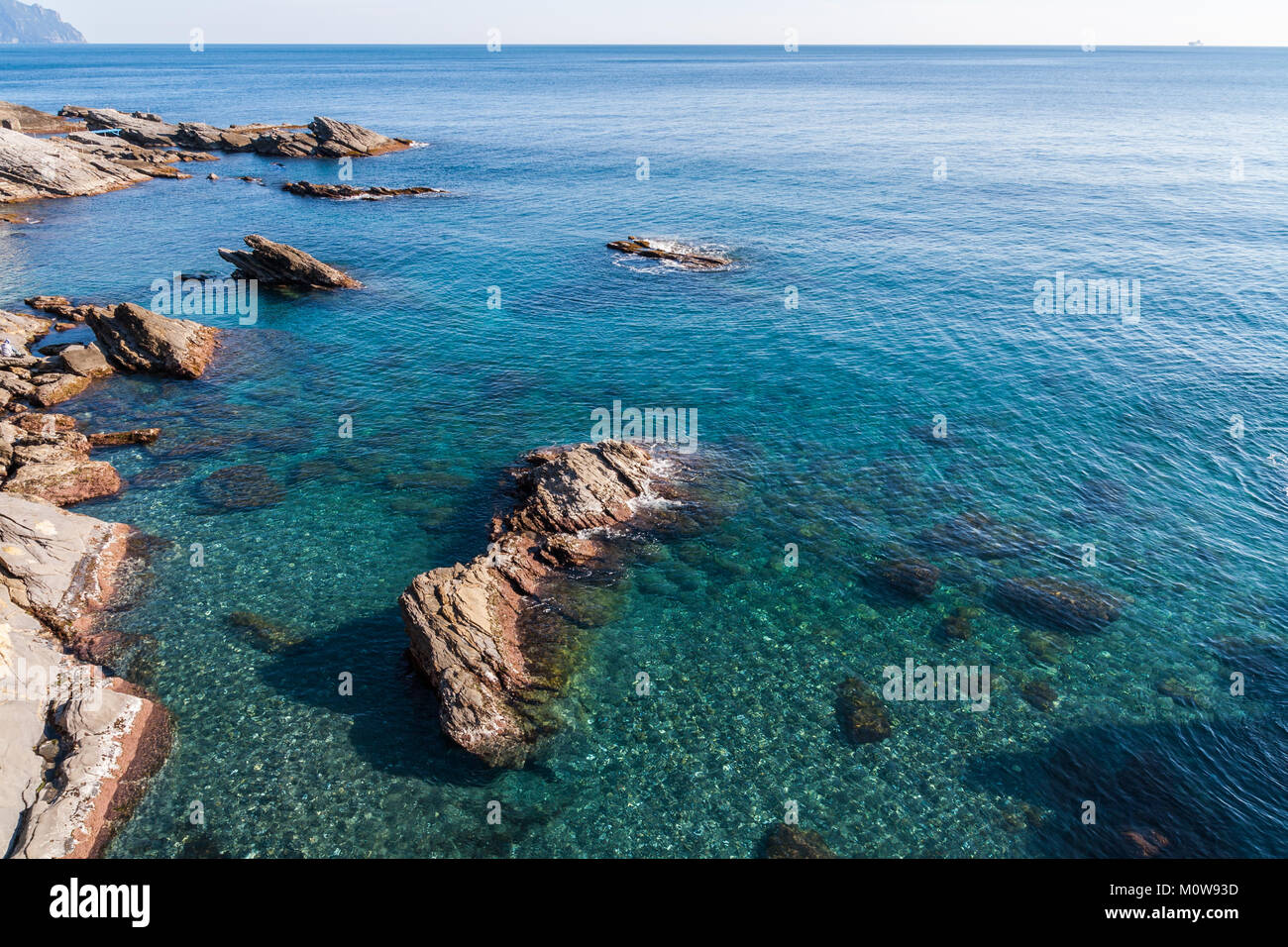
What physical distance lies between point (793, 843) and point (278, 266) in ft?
235

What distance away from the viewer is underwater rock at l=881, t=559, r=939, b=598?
34481 millimetres

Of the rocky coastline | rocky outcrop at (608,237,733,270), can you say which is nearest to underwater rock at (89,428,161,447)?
the rocky coastline

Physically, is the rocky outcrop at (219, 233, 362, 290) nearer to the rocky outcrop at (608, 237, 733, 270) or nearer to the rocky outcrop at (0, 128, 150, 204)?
the rocky outcrop at (608, 237, 733, 270)

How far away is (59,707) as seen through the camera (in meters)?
27.1

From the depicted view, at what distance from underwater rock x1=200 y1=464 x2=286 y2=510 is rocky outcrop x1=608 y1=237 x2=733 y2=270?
50179 millimetres

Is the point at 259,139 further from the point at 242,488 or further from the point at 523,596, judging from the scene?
the point at 523,596

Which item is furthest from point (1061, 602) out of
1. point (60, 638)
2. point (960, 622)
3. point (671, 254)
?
point (671, 254)

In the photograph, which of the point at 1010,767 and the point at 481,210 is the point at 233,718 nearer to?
the point at 1010,767

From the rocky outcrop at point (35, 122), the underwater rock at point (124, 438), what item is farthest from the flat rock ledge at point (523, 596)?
the rocky outcrop at point (35, 122)

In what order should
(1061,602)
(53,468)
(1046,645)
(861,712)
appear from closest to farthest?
(861,712) < (1046,645) < (1061,602) < (53,468)

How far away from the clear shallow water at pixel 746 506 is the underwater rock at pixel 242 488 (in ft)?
3.23

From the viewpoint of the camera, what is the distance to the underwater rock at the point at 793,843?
23.3 metres

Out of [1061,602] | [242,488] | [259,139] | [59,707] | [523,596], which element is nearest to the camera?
[59,707]
